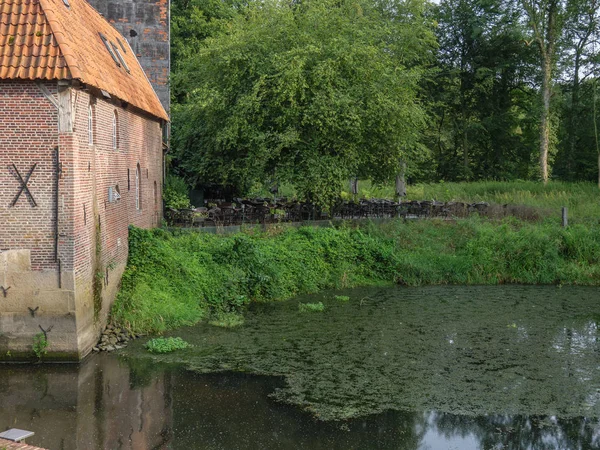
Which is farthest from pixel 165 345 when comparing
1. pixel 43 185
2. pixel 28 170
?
pixel 28 170

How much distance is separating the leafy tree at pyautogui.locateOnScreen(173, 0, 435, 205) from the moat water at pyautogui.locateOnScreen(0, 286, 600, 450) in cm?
595

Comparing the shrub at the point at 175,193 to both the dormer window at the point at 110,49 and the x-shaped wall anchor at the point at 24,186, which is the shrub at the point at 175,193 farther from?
the x-shaped wall anchor at the point at 24,186

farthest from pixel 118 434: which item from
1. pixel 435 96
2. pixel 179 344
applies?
pixel 435 96

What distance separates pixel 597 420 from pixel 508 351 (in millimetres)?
3571

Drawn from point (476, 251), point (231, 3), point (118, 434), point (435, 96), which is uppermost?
point (231, 3)

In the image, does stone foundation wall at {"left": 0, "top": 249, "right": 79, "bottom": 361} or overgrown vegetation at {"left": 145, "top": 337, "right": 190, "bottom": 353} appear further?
overgrown vegetation at {"left": 145, "top": 337, "right": 190, "bottom": 353}

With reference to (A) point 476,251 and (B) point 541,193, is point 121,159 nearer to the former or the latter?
A: (A) point 476,251

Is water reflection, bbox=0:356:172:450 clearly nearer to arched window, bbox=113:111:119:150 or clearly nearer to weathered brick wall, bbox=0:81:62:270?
weathered brick wall, bbox=0:81:62:270

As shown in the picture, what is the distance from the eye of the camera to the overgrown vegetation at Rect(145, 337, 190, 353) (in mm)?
13633

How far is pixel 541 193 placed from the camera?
95.9 ft

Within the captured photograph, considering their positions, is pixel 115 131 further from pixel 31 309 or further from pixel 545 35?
pixel 545 35

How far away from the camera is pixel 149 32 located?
24688 millimetres

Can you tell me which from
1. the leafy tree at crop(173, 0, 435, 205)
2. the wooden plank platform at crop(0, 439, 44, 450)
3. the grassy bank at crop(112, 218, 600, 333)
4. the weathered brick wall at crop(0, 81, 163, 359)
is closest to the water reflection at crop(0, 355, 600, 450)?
the weathered brick wall at crop(0, 81, 163, 359)

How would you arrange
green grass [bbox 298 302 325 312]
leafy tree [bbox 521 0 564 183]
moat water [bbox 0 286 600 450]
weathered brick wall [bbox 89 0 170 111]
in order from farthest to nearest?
leafy tree [bbox 521 0 564 183]
weathered brick wall [bbox 89 0 170 111]
green grass [bbox 298 302 325 312]
moat water [bbox 0 286 600 450]
